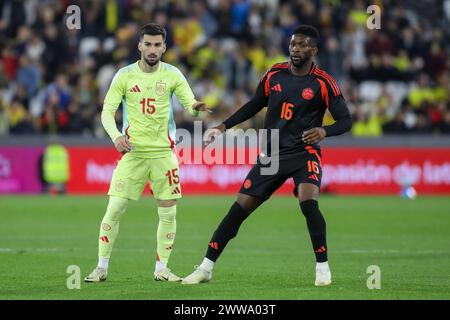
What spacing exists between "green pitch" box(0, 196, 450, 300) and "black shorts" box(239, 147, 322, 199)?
0.94 meters

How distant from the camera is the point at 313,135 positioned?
968 centimetres

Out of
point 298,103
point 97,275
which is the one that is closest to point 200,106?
point 298,103

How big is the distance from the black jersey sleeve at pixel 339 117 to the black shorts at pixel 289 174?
1.03 feet

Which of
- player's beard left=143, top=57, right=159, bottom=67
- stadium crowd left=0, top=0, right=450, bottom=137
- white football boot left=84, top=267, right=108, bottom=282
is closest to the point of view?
white football boot left=84, top=267, right=108, bottom=282

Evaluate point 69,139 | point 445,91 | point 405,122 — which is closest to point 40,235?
point 69,139

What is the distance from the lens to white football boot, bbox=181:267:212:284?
32.6 ft

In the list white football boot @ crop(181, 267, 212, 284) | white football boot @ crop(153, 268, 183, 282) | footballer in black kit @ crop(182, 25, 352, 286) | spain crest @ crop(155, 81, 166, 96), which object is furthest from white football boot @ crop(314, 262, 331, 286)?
spain crest @ crop(155, 81, 166, 96)

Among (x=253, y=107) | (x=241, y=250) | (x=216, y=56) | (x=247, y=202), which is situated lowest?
(x=241, y=250)

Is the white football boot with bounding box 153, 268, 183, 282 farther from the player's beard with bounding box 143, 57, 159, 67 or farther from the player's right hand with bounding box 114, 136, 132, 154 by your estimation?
the player's beard with bounding box 143, 57, 159, 67

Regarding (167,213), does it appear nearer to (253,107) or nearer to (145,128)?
(145,128)

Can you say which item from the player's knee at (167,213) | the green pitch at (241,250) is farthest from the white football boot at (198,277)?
the player's knee at (167,213)

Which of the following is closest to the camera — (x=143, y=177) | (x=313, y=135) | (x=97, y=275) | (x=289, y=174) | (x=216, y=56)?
(x=313, y=135)

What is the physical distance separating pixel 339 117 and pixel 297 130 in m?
0.43

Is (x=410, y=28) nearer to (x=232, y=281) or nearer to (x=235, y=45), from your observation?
(x=235, y=45)
